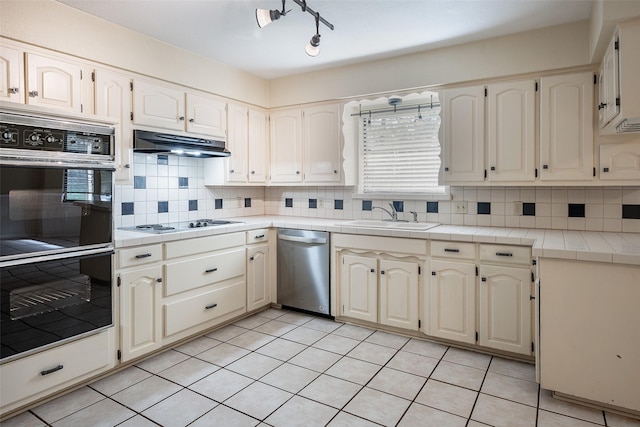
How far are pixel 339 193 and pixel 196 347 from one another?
2017 mm

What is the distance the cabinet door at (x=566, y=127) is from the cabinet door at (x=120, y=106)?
3041 millimetres

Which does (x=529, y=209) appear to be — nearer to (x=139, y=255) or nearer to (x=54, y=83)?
(x=139, y=255)

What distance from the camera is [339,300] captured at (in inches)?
135

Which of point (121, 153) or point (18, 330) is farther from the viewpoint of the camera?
point (121, 153)

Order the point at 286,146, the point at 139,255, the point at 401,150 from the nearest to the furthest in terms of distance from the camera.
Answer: the point at 139,255 → the point at 401,150 → the point at 286,146

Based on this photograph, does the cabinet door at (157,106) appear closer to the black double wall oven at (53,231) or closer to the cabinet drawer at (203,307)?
the black double wall oven at (53,231)

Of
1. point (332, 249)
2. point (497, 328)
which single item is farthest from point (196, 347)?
point (497, 328)

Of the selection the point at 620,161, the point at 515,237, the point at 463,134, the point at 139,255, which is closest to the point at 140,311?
the point at 139,255

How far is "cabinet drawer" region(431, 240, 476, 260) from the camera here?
110 inches

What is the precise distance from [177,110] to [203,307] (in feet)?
5.37

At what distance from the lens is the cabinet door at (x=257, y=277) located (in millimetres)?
3525

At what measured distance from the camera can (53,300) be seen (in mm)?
2137

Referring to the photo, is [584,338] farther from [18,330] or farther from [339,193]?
[18,330]

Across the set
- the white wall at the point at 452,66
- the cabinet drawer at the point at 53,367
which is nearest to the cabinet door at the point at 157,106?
the white wall at the point at 452,66
